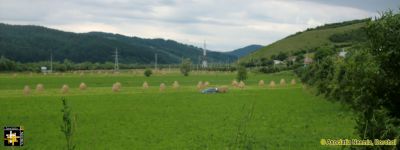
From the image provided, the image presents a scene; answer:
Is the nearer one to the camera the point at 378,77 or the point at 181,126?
the point at 378,77

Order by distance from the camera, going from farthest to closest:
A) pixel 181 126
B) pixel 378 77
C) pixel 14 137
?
pixel 181 126 < pixel 378 77 < pixel 14 137

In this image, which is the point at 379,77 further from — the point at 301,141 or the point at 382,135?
the point at 301,141

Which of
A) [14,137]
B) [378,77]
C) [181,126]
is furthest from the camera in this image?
[181,126]

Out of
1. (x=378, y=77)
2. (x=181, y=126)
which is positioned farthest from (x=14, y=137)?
(x=181, y=126)

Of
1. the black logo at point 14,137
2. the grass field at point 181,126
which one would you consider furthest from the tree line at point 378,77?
the black logo at point 14,137

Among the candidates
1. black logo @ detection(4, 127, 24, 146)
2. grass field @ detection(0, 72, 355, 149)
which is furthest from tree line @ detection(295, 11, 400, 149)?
black logo @ detection(4, 127, 24, 146)

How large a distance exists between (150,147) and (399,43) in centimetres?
938

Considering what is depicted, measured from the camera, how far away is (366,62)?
492 inches

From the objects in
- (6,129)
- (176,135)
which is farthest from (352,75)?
(176,135)

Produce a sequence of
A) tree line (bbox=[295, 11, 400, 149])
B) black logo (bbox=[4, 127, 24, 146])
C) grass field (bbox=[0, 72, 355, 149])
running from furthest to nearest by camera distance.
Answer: grass field (bbox=[0, 72, 355, 149])
tree line (bbox=[295, 11, 400, 149])
black logo (bbox=[4, 127, 24, 146])

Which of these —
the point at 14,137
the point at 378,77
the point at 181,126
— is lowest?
the point at 181,126

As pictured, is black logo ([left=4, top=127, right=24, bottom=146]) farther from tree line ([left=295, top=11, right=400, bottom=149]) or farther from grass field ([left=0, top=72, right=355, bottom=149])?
grass field ([left=0, top=72, right=355, bottom=149])

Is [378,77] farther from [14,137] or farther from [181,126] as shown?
[181,126]

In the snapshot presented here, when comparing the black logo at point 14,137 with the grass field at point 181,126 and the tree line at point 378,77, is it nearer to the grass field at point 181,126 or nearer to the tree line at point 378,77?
the tree line at point 378,77
